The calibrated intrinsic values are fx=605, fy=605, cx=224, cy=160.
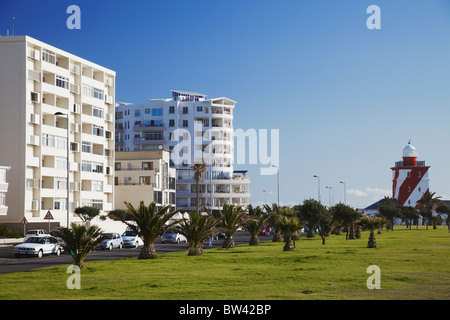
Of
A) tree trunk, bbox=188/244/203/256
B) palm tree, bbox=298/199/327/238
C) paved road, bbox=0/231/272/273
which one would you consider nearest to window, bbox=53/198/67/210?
paved road, bbox=0/231/272/273

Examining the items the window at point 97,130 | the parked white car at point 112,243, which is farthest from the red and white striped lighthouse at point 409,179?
the parked white car at point 112,243

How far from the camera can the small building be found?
90.5m

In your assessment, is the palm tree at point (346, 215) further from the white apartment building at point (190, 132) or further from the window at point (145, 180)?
the white apartment building at point (190, 132)

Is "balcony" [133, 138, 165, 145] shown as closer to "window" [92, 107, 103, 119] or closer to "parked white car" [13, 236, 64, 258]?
"window" [92, 107, 103, 119]

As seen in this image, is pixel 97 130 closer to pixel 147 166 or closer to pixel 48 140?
pixel 48 140

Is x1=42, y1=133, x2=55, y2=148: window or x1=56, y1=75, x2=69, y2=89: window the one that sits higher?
x1=56, y1=75, x2=69, y2=89: window

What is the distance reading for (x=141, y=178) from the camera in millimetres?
92938

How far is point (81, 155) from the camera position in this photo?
250 feet

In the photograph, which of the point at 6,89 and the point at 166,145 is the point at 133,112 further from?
the point at 6,89

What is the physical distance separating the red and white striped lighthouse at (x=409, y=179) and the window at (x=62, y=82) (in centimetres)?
7839

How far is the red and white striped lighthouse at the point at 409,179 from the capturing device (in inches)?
4937

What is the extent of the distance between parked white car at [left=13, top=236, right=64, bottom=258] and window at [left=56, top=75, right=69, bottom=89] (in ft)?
112
